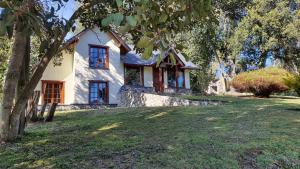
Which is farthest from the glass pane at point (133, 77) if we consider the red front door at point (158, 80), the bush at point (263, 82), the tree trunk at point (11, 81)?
the tree trunk at point (11, 81)

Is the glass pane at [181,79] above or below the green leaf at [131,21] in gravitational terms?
above

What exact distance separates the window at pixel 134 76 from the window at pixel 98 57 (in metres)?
2.47

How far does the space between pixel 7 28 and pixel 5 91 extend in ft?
16.0

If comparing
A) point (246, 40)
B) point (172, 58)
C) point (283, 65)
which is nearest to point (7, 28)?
point (172, 58)

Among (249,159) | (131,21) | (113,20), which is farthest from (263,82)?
(113,20)

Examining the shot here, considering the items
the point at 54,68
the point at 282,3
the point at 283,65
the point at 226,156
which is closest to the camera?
the point at 226,156

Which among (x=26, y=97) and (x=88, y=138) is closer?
(x=26, y=97)

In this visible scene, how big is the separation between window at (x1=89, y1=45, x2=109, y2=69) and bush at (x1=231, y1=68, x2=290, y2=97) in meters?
11.0

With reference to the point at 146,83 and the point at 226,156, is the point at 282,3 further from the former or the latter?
the point at 226,156

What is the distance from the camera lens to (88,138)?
26.1 ft

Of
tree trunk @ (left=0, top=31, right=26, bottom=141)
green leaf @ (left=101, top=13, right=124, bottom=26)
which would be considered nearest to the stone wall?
tree trunk @ (left=0, top=31, right=26, bottom=141)

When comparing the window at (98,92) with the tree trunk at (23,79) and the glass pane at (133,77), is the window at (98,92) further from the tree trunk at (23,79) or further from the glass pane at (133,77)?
the tree trunk at (23,79)

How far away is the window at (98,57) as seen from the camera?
85.2 feet

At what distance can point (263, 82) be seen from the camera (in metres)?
24.3
